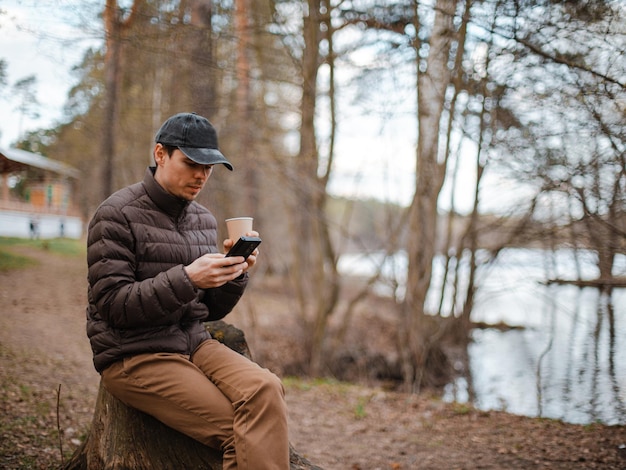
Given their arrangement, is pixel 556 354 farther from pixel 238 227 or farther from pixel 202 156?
pixel 202 156

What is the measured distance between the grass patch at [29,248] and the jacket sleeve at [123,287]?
2.84 m

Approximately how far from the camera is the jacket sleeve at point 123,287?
2154 millimetres

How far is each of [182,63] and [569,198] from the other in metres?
4.38

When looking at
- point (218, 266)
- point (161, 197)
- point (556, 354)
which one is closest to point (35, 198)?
point (161, 197)

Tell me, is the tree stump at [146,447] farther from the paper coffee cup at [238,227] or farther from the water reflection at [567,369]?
the water reflection at [567,369]

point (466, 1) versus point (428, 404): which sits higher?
point (466, 1)

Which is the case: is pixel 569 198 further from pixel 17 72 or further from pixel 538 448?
pixel 17 72

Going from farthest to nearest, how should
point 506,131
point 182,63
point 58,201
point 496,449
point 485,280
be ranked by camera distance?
point 485,280
point 182,63
point 58,201
point 506,131
point 496,449

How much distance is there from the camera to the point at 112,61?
7.07 meters

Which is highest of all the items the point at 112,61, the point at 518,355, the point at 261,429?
the point at 112,61

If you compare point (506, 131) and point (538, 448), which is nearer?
point (538, 448)

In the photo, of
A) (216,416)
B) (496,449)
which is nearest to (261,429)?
(216,416)

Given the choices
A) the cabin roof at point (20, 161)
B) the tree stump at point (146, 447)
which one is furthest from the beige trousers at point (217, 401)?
the cabin roof at point (20, 161)

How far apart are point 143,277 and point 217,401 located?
0.63 metres
